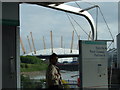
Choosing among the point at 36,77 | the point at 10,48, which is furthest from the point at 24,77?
the point at 10,48

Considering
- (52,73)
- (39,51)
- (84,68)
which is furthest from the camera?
(39,51)

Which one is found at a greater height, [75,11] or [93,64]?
[75,11]

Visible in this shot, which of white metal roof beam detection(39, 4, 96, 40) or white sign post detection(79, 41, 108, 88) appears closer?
white sign post detection(79, 41, 108, 88)

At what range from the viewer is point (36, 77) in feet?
30.2

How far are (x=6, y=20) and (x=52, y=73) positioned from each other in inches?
96.8

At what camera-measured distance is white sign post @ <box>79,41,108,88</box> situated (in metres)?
7.54

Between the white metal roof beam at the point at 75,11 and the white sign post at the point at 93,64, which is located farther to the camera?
the white metal roof beam at the point at 75,11

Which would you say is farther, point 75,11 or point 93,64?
point 75,11

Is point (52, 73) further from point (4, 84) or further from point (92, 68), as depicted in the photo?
point (4, 84)

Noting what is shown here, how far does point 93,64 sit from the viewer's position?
7.76m

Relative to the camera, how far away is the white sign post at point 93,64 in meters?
7.54

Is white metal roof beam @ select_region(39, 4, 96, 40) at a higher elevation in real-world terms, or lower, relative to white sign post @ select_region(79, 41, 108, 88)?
higher

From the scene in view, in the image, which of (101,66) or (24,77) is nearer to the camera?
(101,66)

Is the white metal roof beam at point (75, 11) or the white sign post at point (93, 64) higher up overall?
the white metal roof beam at point (75, 11)
